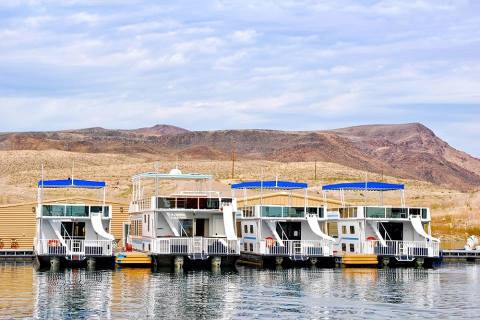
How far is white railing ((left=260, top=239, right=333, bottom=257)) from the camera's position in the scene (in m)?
60.1

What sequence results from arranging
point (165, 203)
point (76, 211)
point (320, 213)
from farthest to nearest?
1. point (320, 213)
2. point (165, 203)
3. point (76, 211)

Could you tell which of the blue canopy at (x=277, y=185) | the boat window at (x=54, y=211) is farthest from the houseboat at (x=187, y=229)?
the boat window at (x=54, y=211)

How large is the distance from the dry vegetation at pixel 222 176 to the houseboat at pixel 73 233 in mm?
18667

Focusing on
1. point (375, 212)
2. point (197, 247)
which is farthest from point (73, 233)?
point (375, 212)

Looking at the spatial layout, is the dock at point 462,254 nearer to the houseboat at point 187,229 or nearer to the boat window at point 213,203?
the houseboat at point 187,229

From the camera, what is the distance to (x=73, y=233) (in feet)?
199

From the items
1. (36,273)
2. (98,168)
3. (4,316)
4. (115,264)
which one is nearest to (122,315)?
(4,316)

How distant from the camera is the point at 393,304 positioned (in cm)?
4178

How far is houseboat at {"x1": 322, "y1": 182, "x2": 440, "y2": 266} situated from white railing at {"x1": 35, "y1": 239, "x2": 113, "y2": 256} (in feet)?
52.0

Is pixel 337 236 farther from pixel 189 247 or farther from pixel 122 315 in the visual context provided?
pixel 122 315

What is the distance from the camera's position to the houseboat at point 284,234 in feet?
197

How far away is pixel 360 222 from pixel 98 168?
87.7m

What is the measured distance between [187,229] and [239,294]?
17462 mm

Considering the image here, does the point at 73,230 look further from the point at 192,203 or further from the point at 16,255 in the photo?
the point at 192,203
